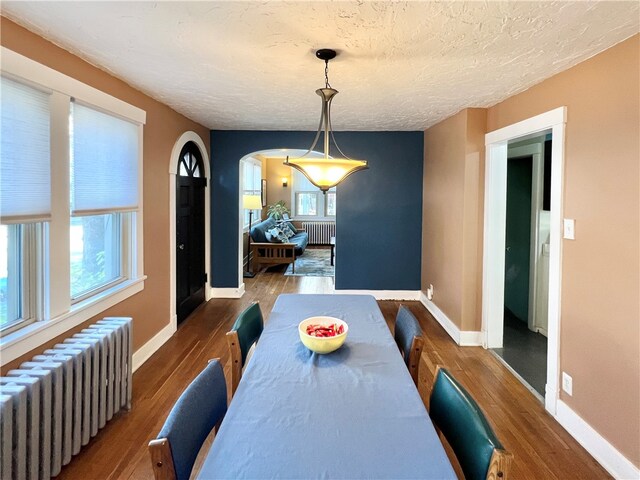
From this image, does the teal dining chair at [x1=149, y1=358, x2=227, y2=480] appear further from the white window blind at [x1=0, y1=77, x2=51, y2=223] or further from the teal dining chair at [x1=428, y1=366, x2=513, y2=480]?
the white window blind at [x1=0, y1=77, x2=51, y2=223]

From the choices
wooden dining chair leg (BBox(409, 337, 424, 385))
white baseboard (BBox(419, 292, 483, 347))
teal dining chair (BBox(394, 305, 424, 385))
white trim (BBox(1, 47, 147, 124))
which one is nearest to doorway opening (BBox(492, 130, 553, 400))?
white baseboard (BBox(419, 292, 483, 347))

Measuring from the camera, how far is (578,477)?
2010 millimetres

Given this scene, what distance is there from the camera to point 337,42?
2160 millimetres

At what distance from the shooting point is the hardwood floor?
2070 millimetres

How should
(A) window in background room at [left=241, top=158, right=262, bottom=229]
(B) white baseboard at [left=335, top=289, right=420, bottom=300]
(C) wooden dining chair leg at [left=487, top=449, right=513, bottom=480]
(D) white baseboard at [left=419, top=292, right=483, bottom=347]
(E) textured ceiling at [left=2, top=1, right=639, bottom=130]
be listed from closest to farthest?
(C) wooden dining chair leg at [left=487, top=449, right=513, bottom=480] → (E) textured ceiling at [left=2, top=1, right=639, bottom=130] → (D) white baseboard at [left=419, top=292, right=483, bottom=347] → (B) white baseboard at [left=335, top=289, right=420, bottom=300] → (A) window in background room at [left=241, top=158, right=262, bottom=229]

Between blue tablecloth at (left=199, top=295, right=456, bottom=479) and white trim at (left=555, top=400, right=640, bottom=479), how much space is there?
4.50 ft

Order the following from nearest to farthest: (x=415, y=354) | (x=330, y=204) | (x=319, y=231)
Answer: (x=415, y=354)
(x=319, y=231)
(x=330, y=204)

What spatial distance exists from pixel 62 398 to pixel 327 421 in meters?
1.49

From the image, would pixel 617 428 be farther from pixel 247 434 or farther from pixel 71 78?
pixel 71 78

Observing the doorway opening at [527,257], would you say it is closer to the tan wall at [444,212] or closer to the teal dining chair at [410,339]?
the tan wall at [444,212]

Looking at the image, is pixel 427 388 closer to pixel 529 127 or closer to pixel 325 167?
pixel 325 167

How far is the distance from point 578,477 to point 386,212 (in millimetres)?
3826

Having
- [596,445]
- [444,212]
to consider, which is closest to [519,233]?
[444,212]

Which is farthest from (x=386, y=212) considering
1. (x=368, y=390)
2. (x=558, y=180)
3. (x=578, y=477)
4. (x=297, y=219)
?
(x=297, y=219)
